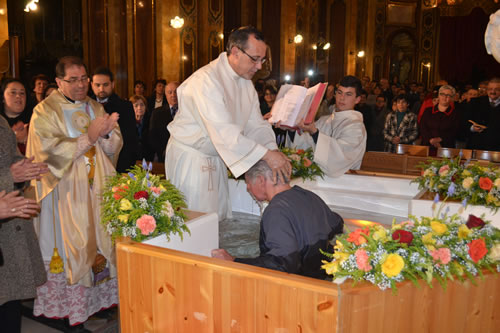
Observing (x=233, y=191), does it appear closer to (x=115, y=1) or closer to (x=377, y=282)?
(x=377, y=282)

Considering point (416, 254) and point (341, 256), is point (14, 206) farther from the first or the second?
point (416, 254)

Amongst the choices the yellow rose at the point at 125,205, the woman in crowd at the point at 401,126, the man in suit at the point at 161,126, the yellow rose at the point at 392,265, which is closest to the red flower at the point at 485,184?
the yellow rose at the point at 392,265

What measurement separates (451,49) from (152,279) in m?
21.8

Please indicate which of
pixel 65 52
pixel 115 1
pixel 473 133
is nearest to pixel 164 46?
pixel 115 1

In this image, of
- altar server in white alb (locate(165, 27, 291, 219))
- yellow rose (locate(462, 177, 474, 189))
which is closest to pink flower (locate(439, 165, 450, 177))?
yellow rose (locate(462, 177, 474, 189))

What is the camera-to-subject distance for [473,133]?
7012mm

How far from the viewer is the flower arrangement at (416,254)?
1833 millimetres

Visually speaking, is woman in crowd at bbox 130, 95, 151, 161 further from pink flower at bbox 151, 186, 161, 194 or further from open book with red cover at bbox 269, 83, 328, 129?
pink flower at bbox 151, 186, 161, 194

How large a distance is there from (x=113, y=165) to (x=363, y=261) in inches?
110

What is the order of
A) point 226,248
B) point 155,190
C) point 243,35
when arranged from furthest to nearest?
point 226,248 < point 243,35 < point 155,190

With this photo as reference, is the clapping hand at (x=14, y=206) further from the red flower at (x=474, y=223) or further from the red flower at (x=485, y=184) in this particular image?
the red flower at (x=485, y=184)

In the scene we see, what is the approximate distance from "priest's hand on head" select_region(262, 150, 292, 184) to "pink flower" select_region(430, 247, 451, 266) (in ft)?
2.83

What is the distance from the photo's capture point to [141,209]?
2.65m

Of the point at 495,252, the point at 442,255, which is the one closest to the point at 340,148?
the point at 495,252
